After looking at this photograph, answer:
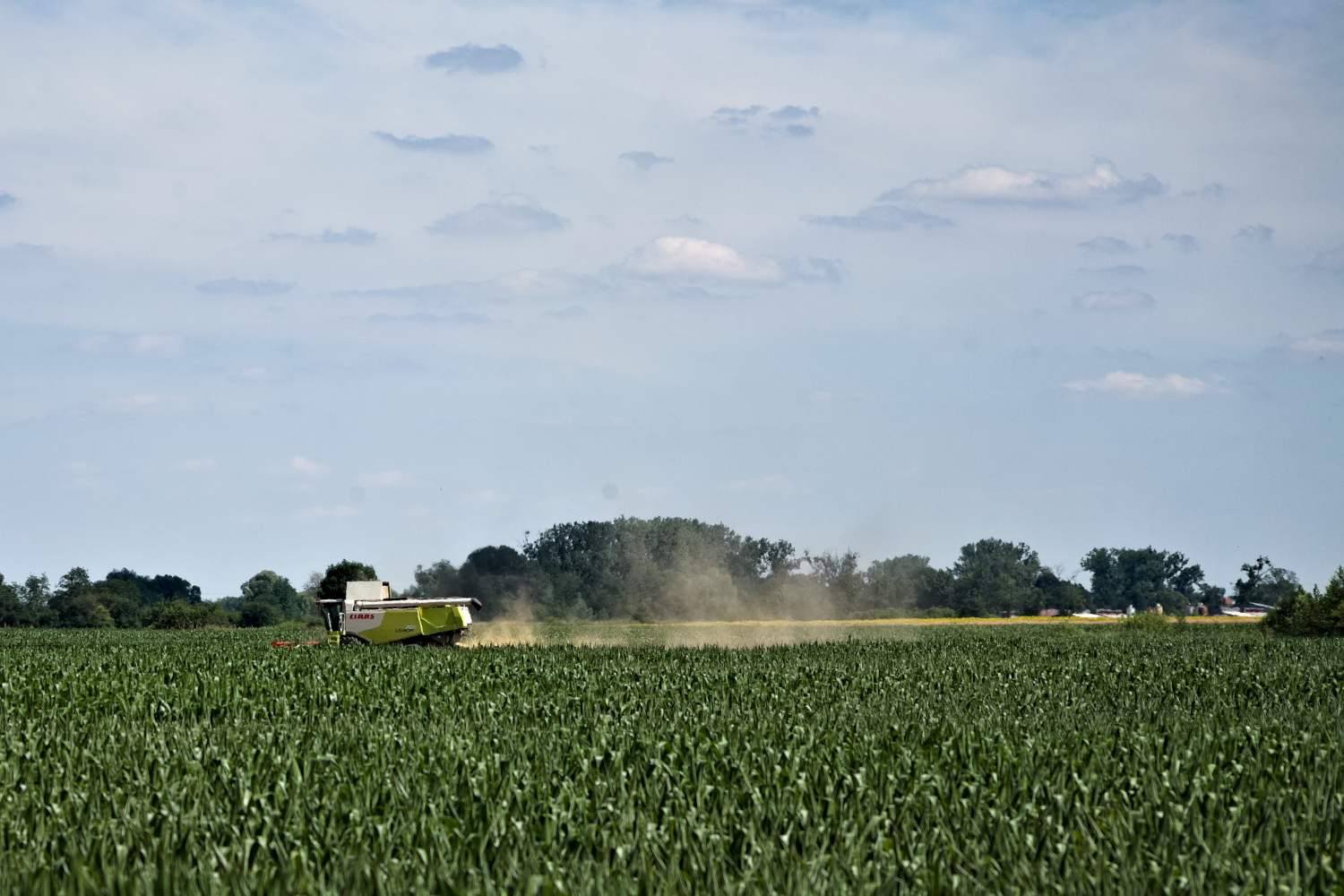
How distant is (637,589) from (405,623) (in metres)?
67.9

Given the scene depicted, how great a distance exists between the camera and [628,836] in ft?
27.2

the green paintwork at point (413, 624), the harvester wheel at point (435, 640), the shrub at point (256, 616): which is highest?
the green paintwork at point (413, 624)

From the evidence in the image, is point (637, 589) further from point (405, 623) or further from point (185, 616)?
point (405, 623)

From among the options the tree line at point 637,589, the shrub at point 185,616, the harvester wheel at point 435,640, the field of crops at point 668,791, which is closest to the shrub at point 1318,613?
the tree line at point 637,589

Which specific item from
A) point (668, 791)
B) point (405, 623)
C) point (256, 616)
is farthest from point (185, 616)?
point (668, 791)

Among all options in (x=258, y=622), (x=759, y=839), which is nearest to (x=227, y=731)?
(x=759, y=839)

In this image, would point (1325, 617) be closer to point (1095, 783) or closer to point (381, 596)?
point (381, 596)

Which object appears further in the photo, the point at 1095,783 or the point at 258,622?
the point at 258,622

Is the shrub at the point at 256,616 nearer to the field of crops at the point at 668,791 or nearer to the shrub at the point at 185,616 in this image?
the shrub at the point at 185,616

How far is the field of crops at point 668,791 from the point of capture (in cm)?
766

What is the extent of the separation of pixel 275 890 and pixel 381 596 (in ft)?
93.8

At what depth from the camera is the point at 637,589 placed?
328 ft

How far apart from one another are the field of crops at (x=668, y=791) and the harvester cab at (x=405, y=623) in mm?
12806

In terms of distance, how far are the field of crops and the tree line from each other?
4029 cm
